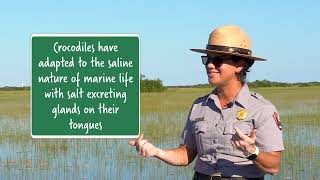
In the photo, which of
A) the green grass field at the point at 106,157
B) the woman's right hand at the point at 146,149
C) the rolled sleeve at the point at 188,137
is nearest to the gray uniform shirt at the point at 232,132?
the rolled sleeve at the point at 188,137

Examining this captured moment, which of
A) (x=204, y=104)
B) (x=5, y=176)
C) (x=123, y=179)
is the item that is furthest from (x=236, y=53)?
(x=5, y=176)

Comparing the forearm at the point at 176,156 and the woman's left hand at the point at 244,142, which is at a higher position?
the woman's left hand at the point at 244,142

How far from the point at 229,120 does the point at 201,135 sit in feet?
0.55

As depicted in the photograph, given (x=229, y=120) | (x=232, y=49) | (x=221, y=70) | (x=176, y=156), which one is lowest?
(x=176, y=156)

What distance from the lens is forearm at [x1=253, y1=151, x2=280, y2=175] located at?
2.82m

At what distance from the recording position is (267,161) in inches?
112

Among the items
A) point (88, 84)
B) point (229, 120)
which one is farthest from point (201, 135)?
point (88, 84)

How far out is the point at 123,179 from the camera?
9375 mm

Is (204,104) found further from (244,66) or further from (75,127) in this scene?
(75,127)

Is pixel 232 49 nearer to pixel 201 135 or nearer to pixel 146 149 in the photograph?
pixel 201 135

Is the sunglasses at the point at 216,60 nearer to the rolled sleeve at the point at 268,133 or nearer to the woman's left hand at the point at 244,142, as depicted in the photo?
the rolled sleeve at the point at 268,133

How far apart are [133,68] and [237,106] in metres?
1.23

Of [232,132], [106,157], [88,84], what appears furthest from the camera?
[106,157]

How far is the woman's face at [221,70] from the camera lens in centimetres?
305
